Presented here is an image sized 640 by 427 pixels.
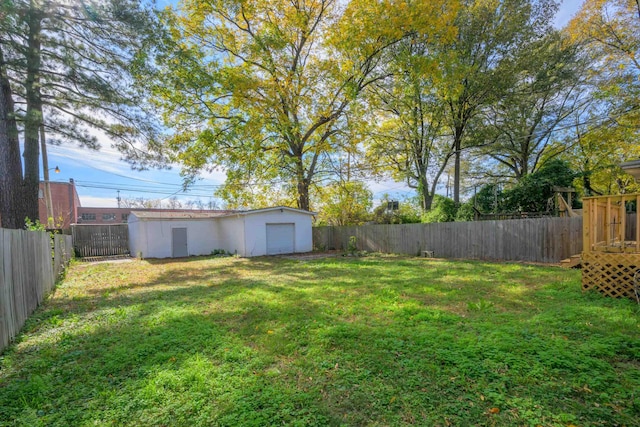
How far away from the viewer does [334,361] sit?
312 cm

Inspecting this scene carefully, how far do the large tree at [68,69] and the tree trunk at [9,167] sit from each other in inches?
1.9

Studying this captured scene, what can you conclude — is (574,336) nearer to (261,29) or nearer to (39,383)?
(39,383)

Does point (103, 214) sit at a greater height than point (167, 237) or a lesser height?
greater

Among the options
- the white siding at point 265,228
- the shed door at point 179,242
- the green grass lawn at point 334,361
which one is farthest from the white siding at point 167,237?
the green grass lawn at point 334,361

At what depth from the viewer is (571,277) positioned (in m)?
6.86

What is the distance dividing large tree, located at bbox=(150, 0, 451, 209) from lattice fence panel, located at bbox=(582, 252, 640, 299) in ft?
35.4

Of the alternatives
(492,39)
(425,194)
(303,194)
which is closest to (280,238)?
(303,194)

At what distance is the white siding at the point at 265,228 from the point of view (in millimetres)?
14453

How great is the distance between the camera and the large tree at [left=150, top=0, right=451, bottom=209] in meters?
12.9

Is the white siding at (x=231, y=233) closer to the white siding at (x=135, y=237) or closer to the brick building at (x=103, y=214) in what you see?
the white siding at (x=135, y=237)

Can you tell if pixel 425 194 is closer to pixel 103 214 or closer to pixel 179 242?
pixel 179 242

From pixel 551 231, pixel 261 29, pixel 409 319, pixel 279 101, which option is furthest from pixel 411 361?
pixel 261 29

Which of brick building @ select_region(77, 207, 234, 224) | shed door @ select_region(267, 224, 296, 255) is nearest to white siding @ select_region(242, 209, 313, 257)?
shed door @ select_region(267, 224, 296, 255)

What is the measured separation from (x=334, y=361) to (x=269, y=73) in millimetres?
14960
